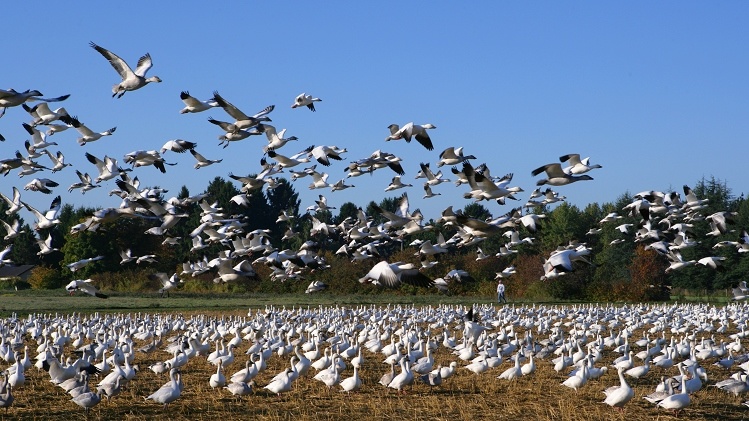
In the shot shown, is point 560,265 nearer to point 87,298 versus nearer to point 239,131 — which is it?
point 239,131

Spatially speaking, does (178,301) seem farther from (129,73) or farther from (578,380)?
(578,380)

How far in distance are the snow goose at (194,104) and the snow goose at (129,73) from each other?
1.15 metres

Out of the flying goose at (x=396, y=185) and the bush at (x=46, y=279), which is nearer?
the flying goose at (x=396, y=185)

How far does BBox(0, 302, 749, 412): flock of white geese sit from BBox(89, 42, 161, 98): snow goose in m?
5.10

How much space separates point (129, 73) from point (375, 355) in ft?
28.7

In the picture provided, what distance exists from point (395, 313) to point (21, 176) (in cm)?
1451

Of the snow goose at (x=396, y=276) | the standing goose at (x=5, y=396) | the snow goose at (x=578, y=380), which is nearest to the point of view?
the standing goose at (x=5, y=396)

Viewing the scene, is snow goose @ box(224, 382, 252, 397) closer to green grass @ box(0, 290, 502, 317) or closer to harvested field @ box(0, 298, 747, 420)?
harvested field @ box(0, 298, 747, 420)

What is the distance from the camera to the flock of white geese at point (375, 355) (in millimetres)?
15180

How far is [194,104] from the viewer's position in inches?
774

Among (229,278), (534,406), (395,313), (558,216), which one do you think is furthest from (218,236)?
(558,216)

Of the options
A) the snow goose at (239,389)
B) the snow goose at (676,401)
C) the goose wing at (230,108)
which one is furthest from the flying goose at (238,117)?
the snow goose at (676,401)

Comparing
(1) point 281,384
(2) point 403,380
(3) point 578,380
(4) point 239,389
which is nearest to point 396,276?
(2) point 403,380

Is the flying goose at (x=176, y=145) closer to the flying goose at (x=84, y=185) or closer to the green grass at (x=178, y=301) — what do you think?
the flying goose at (x=84, y=185)
